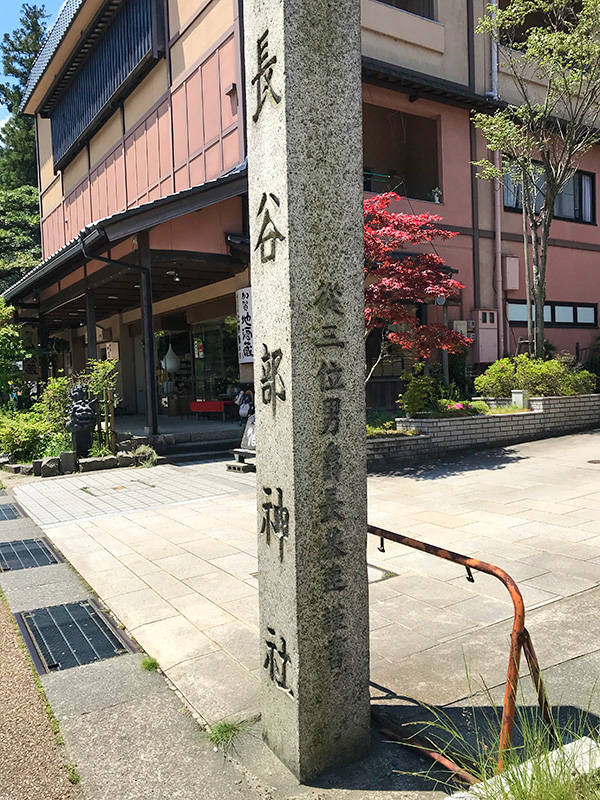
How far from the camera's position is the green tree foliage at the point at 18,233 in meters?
28.1

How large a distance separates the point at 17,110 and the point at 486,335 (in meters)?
32.7

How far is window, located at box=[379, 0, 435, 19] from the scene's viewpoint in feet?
51.9

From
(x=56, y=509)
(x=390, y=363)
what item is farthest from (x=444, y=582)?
(x=390, y=363)

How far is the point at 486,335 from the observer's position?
16609 millimetres

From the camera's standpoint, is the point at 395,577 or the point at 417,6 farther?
the point at 417,6

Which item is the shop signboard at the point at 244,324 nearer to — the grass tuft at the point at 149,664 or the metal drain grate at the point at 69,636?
the metal drain grate at the point at 69,636

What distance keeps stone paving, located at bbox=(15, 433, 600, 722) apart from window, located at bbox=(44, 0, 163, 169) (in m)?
12.1

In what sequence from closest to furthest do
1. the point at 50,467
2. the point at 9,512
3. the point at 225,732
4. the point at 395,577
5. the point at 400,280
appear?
the point at 225,732 → the point at 395,577 → the point at 9,512 → the point at 400,280 → the point at 50,467

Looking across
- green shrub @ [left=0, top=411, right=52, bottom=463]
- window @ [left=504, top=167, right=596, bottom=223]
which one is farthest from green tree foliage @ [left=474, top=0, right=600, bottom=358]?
green shrub @ [left=0, top=411, right=52, bottom=463]

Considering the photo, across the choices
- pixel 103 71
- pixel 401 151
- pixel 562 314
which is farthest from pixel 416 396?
pixel 103 71

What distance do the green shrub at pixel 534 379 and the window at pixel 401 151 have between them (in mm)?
5868

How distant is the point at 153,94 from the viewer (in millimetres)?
17141

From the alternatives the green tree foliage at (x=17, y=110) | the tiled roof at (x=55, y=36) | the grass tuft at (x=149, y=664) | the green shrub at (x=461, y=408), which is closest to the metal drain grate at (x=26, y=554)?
the grass tuft at (x=149, y=664)

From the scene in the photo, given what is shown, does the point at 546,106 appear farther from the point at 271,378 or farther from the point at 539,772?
the point at 539,772
